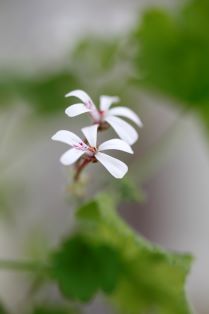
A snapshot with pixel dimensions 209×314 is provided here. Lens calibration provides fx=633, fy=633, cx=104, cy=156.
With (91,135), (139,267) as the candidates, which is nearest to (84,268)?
(139,267)

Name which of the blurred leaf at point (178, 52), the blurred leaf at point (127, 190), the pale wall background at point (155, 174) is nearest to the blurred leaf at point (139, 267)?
the blurred leaf at point (127, 190)

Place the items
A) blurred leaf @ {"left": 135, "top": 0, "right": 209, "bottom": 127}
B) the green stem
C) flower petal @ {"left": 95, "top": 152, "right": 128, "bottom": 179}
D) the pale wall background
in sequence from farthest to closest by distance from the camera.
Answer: the pale wall background, blurred leaf @ {"left": 135, "top": 0, "right": 209, "bottom": 127}, the green stem, flower petal @ {"left": 95, "top": 152, "right": 128, "bottom": 179}

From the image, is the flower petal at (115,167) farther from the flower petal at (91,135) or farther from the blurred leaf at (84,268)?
the blurred leaf at (84,268)

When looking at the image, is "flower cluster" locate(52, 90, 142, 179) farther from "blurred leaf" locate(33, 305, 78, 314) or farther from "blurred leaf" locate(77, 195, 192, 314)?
"blurred leaf" locate(33, 305, 78, 314)

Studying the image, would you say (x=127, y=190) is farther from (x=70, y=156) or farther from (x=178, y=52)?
(x=178, y=52)

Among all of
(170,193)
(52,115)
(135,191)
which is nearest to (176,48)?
(52,115)

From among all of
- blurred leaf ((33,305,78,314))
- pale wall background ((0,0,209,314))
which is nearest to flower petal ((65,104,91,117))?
blurred leaf ((33,305,78,314))

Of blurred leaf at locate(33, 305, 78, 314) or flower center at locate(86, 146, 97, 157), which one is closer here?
flower center at locate(86, 146, 97, 157)
